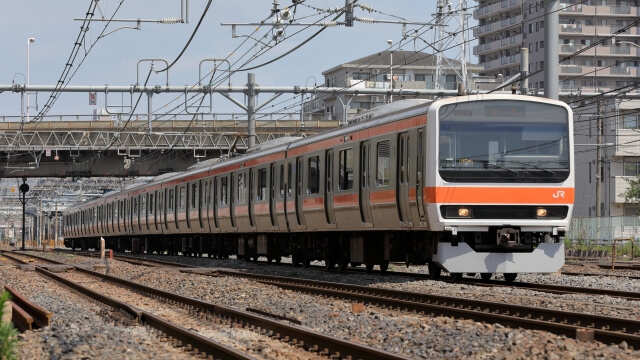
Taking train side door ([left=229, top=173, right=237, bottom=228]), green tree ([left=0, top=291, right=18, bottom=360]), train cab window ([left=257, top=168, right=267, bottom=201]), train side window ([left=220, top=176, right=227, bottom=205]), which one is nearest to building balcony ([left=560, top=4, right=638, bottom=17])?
train side window ([left=220, top=176, right=227, bottom=205])

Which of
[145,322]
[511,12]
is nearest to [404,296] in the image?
[145,322]

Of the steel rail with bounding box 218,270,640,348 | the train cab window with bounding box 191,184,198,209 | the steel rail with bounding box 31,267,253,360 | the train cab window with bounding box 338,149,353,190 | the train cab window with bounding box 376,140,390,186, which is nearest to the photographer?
the steel rail with bounding box 31,267,253,360

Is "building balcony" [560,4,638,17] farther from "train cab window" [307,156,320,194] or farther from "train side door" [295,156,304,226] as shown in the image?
"train cab window" [307,156,320,194]

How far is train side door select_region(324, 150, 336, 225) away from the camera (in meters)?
22.3

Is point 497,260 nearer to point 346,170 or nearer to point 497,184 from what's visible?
point 497,184

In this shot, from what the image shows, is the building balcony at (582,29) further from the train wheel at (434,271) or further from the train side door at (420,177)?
the train side door at (420,177)

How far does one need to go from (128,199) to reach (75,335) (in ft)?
126

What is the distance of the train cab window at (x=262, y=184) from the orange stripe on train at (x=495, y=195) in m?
10.8

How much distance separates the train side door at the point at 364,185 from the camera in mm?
20188

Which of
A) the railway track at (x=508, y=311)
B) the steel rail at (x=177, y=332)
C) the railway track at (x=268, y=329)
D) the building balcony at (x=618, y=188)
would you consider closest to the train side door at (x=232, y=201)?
the railway track at (x=508, y=311)

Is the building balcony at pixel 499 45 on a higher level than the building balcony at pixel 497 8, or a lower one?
lower

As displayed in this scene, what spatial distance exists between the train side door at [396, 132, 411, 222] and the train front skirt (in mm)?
1163

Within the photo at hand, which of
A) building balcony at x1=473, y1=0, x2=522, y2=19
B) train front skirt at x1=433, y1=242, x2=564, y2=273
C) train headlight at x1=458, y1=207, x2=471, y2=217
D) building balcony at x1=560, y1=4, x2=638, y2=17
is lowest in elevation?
train front skirt at x1=433, y1=242, x2=564, y2=273

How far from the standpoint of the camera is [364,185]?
20.4 metres
